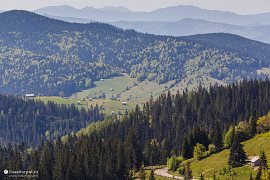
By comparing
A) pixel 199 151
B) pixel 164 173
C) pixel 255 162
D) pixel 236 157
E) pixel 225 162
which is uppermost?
pixel 255 162

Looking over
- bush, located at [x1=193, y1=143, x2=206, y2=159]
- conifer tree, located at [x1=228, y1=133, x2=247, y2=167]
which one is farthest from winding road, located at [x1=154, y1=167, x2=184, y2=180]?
conifer tree, located at [x1=228, y1=133, x2=247, y2=167]

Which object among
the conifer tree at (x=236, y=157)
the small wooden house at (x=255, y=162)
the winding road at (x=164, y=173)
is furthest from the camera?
the winding road at (x=164, y=173)

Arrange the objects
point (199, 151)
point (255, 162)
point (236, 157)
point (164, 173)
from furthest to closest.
Answer: point (199, 151)
point (164, 173)
point (236, 157)
point (255, 162)

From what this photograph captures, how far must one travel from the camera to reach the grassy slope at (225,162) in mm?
148025

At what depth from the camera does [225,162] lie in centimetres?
16175

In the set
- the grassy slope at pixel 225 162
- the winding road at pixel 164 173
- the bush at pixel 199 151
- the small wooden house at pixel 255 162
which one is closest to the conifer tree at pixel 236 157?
the grassy slope at pixel 225 162

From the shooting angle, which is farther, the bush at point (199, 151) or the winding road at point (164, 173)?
the bush at point (199, 151)

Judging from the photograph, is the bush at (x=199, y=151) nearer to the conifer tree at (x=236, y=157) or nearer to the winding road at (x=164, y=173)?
the winding road at (x=164, y=173)

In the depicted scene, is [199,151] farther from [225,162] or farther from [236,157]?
[236,157]

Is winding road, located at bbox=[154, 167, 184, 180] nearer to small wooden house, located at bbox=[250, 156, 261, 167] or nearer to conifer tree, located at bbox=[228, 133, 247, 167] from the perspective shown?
conifer tree, located at bbox=[228, 133, 247, 167]

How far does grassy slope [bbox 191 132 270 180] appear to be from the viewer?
148025 millimetres

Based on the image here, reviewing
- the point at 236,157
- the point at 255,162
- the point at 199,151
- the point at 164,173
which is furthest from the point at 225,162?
the point at 164,173

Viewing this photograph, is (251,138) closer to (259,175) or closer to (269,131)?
(269,131)

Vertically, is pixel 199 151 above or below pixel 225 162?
below
